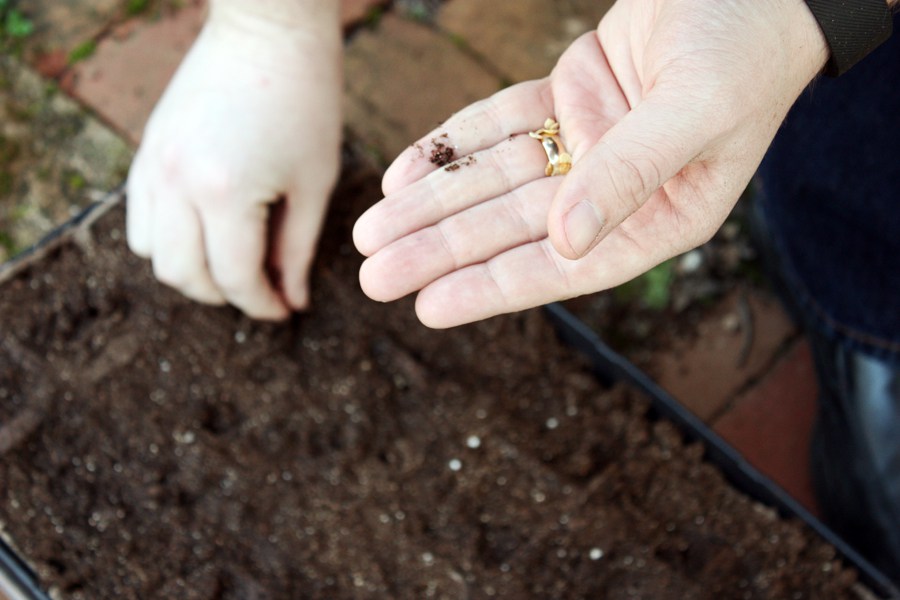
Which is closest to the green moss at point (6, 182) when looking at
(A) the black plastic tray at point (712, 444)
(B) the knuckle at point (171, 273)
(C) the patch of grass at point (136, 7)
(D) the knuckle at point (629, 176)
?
(C) the patch of grass at point (136, 7)

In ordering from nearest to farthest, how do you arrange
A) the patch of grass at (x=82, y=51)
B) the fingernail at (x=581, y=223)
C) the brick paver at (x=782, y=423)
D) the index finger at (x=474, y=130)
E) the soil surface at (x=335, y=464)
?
the fingernail at (x=581, y=223), the index finger at (x=474, y=130), the soil surface at (x=335, y=464), the brick paver at (x=782, y=423), the patch of grass at (x=82, y=51)

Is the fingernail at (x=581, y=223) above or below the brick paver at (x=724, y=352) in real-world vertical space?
above

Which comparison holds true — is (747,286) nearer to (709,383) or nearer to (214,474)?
(709,383)

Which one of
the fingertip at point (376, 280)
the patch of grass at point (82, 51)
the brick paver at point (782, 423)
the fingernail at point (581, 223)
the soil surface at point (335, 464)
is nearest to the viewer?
the fingernail at point (581, 223)

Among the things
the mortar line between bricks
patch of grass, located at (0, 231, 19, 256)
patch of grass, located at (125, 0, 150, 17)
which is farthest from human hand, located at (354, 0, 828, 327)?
patch of grass, located at (125, 0, 150, 17)

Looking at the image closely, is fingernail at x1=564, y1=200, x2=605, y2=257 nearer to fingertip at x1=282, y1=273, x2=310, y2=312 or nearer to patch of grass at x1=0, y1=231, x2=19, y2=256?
fingertip at x1=282, y1=273, x2=310, y2=312

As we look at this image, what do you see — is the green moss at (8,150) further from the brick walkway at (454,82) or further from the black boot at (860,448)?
the black boot at (860,448)

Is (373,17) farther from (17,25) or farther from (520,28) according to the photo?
(17,25)

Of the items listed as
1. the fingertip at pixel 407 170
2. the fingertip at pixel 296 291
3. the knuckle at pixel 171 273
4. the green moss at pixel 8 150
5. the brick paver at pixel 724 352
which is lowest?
the brick paver at pixel 724 352
